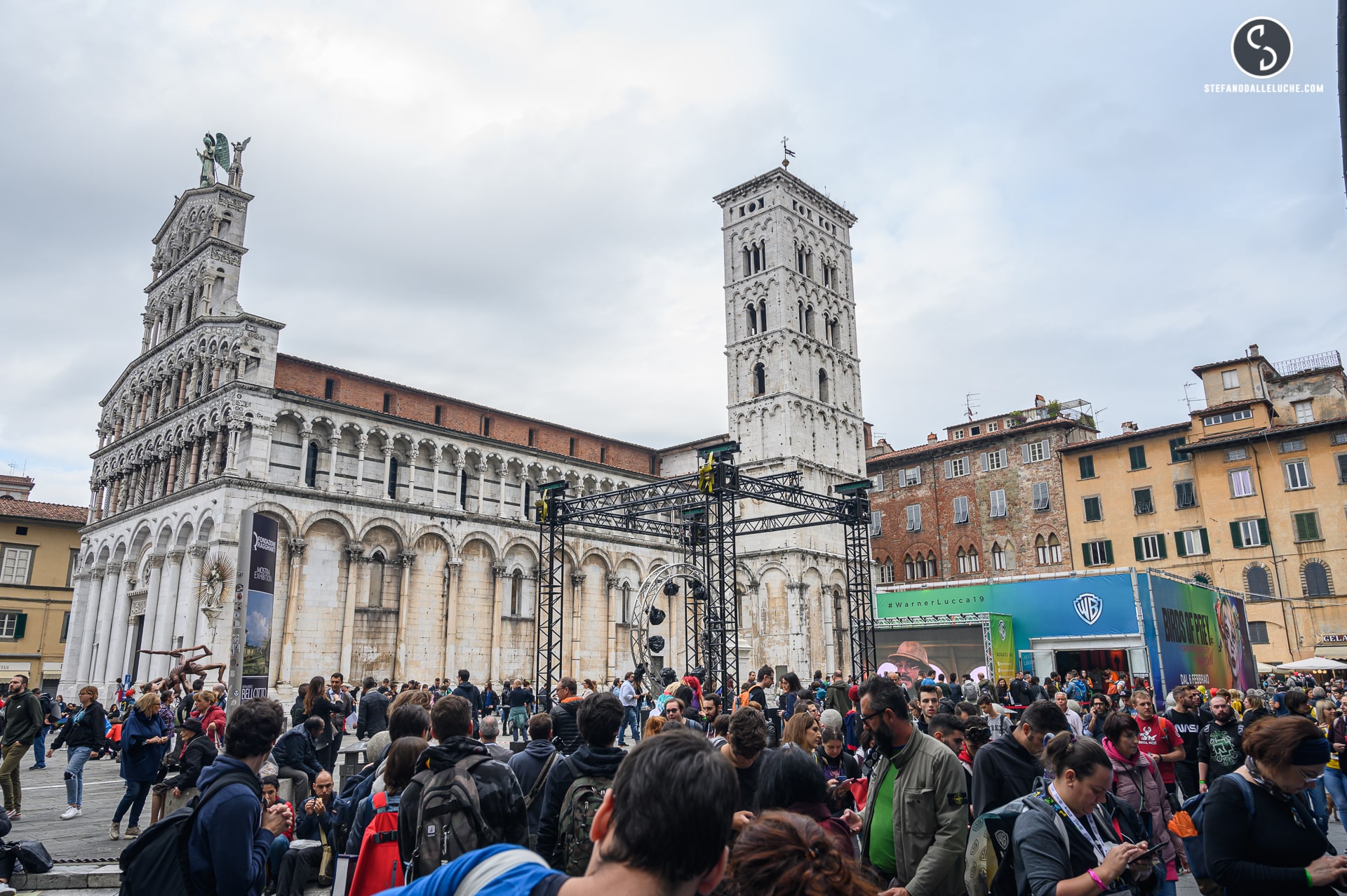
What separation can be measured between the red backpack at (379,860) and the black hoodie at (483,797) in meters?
0.09

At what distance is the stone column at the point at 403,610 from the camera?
100 ft

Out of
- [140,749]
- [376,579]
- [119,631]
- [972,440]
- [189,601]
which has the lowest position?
[140,749]

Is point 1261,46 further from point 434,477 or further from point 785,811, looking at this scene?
point 434,477

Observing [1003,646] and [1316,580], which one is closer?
[1003,646]

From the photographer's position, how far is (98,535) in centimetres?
3456

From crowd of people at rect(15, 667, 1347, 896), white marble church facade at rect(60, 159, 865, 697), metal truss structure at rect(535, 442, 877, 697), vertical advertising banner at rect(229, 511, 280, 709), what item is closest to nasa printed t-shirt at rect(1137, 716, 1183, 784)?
crowd of people at rect(15, 667, 1347, 896)

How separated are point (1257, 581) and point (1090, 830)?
1454 inches

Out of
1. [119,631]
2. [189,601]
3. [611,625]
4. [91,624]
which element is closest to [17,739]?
[189,601]

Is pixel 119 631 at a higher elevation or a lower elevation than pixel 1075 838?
higher

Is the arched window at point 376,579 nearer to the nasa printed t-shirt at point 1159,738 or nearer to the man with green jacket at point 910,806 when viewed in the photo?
the nasa printed t-shirt at point 1159,738

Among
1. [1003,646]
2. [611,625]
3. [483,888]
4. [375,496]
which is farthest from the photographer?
[611,625]

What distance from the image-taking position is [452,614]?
32.7 meters

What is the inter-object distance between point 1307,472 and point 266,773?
127 feet

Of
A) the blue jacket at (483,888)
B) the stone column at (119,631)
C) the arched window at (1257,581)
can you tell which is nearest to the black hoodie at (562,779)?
the blue jacket at (483,888)
